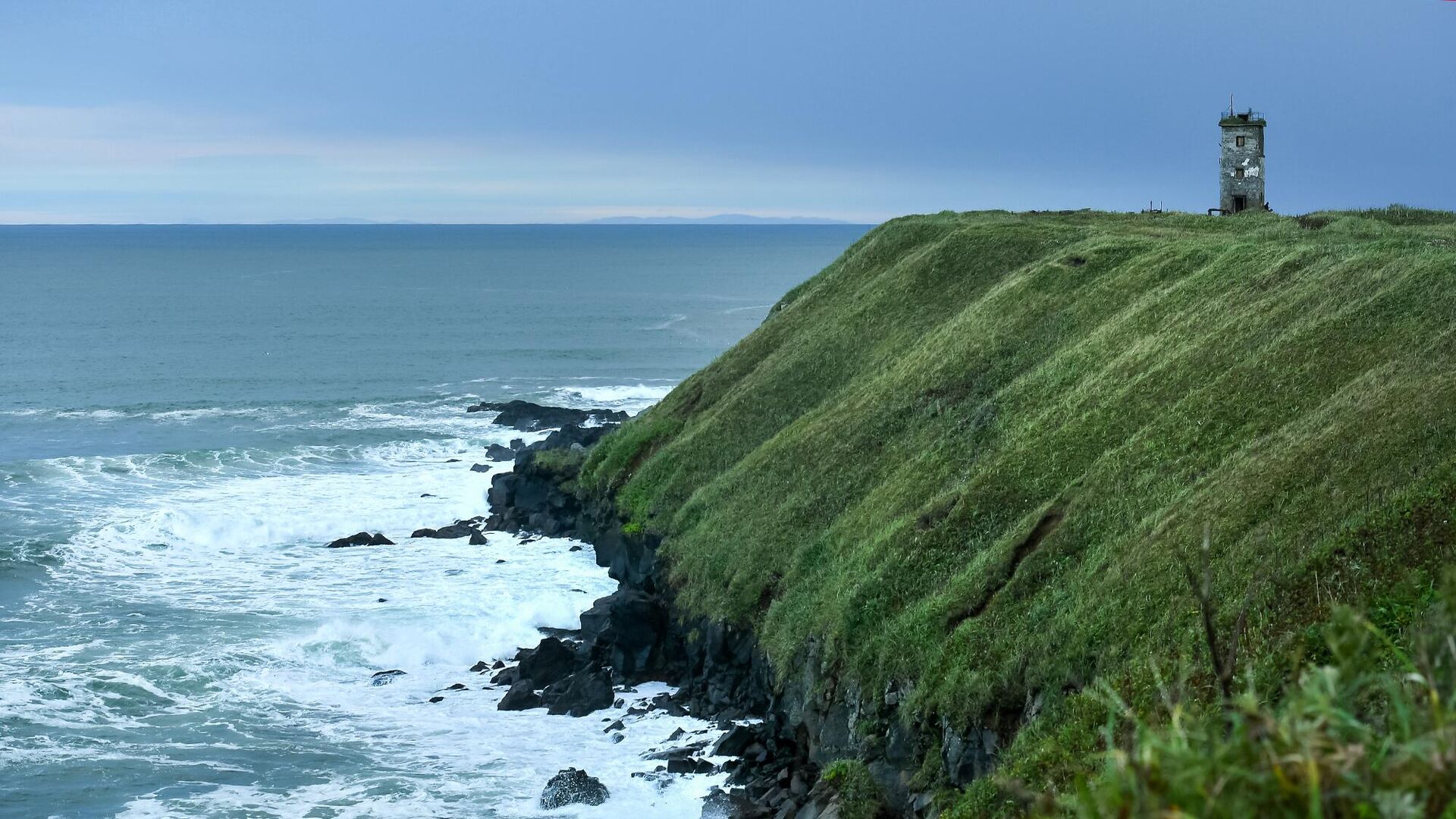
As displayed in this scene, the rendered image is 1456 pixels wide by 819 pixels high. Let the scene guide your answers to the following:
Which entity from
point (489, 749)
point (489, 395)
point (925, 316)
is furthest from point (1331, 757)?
point (489, 395)

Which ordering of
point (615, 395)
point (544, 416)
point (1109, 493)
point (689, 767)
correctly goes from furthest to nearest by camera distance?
point (615, 395) → point (544, 416) → point (689, 767) → point (1109, 493)

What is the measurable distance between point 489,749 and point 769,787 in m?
7.35

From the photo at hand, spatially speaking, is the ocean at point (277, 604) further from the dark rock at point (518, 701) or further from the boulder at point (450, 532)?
the boulder at point (450, 532)

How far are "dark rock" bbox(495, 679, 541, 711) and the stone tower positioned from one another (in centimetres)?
3847

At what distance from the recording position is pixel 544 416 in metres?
76.4

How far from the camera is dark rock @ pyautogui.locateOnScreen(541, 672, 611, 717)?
32.0 meters

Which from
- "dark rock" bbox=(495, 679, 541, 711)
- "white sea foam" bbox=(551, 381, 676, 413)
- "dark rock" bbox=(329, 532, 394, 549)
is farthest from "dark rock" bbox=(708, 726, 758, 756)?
"white sea foam" bbox=(551, 381, 676, 413)

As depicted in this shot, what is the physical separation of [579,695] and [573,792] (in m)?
5.42

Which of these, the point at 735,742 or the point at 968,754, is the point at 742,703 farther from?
the point at 968,754

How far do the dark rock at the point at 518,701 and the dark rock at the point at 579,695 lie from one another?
269mm

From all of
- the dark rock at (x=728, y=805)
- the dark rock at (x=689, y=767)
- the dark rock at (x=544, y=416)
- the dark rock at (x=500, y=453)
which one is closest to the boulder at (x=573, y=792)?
the dark rock at (x=689, y=767)

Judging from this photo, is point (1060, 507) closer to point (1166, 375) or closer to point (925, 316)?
point (1166, 375)

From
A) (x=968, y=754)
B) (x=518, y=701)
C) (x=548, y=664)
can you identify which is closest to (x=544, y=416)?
(x=548, y=664)

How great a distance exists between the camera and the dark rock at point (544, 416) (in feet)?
244
